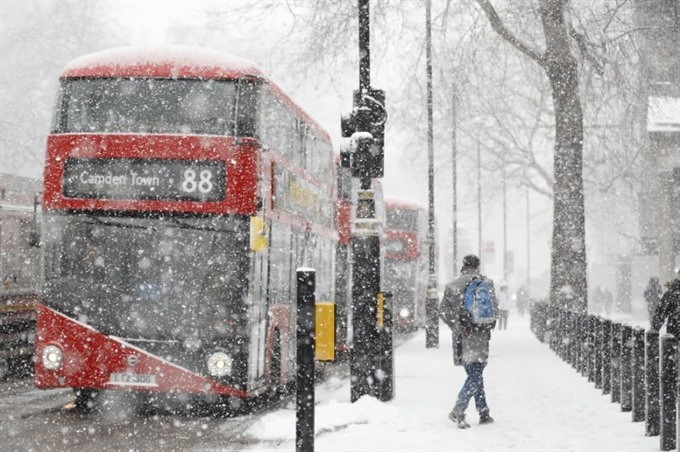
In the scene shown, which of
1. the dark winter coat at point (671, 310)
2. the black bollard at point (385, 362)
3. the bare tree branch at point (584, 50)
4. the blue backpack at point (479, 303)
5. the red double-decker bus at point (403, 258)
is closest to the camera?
the blue backpack at point (479, 303)

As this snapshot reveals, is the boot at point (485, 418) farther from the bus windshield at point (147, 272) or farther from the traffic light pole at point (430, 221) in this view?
the traffic light pole at point (430, 221)

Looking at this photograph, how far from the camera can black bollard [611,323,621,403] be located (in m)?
12.2

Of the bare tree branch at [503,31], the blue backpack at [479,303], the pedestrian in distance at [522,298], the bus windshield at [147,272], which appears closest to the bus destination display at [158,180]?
the bus windshield at [147,272]

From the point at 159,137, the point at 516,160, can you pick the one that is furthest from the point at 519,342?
the point at 159,137

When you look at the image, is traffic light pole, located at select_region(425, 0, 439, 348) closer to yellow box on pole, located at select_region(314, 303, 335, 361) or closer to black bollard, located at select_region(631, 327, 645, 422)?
black bollard, located at select_region(631, 327, 645, 422)

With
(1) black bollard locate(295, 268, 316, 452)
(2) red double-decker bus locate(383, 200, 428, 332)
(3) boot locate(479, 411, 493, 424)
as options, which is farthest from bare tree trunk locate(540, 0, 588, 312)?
(1) black bollard locate(295, 268, 316, 452)

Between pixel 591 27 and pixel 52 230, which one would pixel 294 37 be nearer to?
pixel 591 27

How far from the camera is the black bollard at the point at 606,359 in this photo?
43.1 ft

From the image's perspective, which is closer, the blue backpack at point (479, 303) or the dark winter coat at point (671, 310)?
the blue backpack at point (479, 303)

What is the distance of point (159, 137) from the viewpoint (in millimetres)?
11273

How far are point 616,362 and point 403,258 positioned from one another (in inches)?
739

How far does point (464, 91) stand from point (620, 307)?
2898 cm

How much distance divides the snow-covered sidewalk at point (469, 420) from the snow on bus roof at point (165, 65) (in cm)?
382

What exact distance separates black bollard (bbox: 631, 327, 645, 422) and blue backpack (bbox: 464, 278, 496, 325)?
4.61ft
